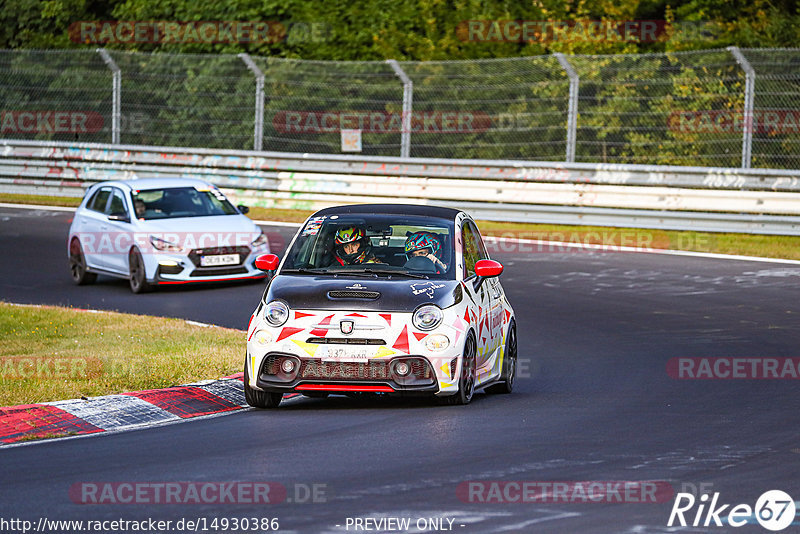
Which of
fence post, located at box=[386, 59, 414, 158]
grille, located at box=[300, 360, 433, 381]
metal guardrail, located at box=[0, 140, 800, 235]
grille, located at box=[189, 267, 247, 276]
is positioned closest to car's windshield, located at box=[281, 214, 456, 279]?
grille, located at box=[300, 360, 433, 381]

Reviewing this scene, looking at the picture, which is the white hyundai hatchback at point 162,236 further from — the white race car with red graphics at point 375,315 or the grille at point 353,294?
the grille at point 353,294

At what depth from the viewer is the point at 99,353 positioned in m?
12.7

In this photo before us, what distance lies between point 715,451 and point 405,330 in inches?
98.7

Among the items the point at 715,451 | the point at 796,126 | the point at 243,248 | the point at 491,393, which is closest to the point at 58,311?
the point at 243,248

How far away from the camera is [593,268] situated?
1983 cm

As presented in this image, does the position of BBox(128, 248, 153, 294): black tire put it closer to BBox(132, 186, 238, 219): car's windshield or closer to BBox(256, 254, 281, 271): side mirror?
BBox(132, 186, 238, 219): car's windshield

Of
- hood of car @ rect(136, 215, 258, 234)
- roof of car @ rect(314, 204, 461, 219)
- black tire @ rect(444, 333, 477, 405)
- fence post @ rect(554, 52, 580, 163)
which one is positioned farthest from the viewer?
fence post @ rect(554, 52, 580, 163)

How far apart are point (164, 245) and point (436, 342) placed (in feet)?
30.6

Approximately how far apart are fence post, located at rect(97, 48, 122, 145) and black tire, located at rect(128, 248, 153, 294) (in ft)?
A: 35.4

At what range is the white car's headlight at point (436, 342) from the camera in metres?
10.1

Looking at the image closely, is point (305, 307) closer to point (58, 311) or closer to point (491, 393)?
point (491, 393)

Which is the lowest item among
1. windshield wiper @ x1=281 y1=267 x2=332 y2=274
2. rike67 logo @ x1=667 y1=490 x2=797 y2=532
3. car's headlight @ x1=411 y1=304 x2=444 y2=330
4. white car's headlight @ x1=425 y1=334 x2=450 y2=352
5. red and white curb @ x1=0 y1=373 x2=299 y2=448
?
red and white curb @ x1=0 y1=373 x2=299 y2=448

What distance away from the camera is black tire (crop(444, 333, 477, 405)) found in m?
10.3

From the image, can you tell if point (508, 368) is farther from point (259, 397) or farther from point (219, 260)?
point (219, 260)
